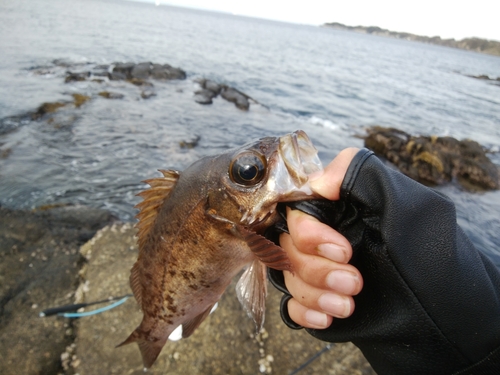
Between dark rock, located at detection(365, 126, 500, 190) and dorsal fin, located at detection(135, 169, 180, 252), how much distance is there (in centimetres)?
1217

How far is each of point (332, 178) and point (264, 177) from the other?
0.43 meters

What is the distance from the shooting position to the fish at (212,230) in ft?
6.30

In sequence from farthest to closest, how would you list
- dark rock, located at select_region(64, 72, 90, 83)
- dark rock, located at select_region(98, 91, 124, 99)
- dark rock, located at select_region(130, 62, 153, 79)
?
dark rock, located at select_region(130, 62, 153, 79), dark rock, located at select_region(64, 72, 90, 83), dark rock, located at select_region(98, 91, 124, 99)

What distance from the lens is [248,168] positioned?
197cm

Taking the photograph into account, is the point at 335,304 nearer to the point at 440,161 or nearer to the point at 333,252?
the point at 333,252

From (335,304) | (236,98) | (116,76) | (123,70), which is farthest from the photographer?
(123,70)

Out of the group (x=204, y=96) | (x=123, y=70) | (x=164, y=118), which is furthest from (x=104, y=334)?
(x=123, y=70)

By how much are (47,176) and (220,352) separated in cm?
788

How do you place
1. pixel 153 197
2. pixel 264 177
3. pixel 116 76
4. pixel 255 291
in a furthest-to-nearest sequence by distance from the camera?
pixel 116 76 → pixel 153 197 → pixel 255 291 → pixel 264 177

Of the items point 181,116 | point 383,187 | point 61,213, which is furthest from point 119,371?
point 181,116

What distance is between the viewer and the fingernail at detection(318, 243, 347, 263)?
5.61ft

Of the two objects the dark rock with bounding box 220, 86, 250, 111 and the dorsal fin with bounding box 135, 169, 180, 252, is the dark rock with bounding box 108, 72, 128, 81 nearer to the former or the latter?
the dark rock with bounding box 220, 86, 250, 111

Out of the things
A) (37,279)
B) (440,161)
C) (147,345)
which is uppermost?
(147,345)

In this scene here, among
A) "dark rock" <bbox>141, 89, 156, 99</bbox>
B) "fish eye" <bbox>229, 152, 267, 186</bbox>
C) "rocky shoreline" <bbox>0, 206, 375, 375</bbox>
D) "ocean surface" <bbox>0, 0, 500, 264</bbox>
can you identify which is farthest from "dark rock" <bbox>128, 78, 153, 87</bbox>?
"fish eye" <bbox>229, 152, 267, 186</bbox>
